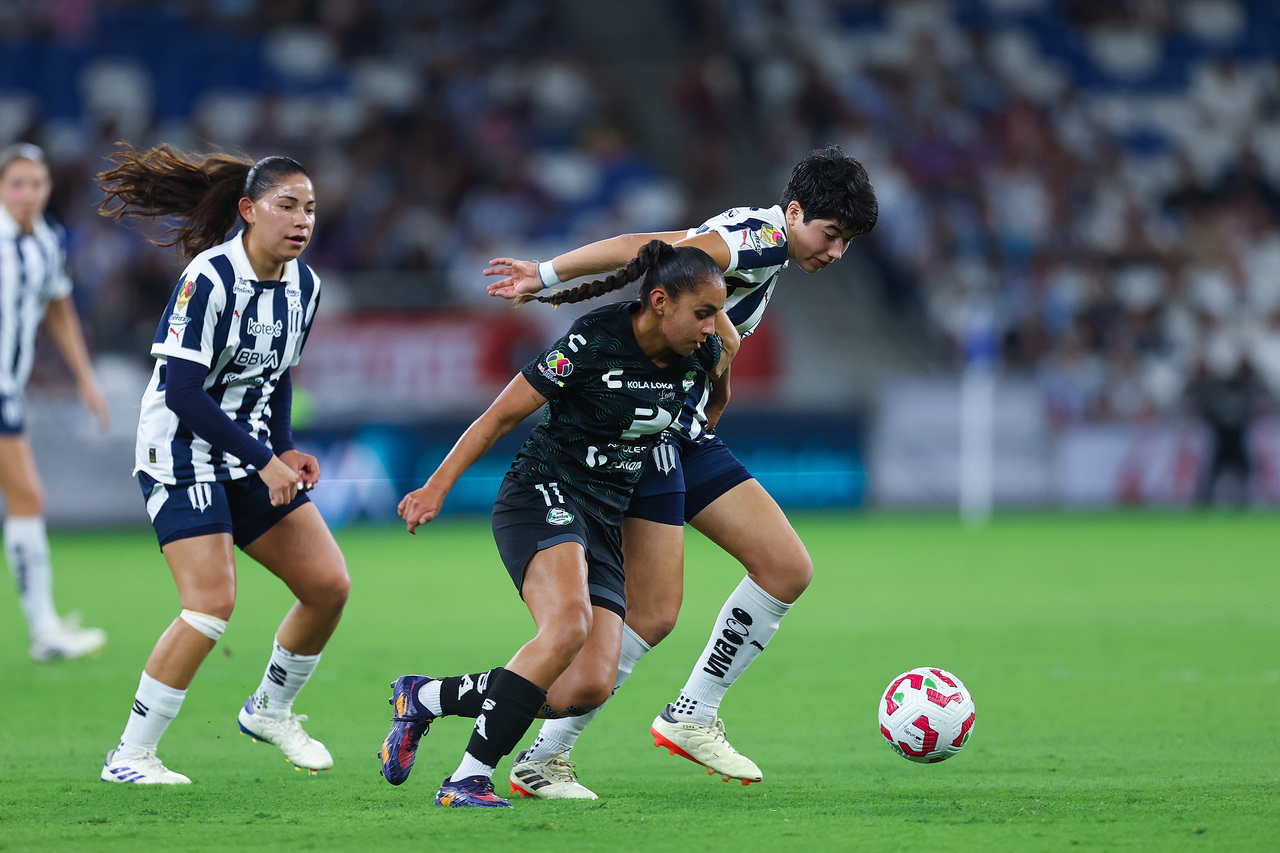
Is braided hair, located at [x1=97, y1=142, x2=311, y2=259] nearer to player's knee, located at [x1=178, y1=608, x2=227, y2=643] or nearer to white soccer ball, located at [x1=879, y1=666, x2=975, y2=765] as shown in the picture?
player's knee, located at [x1=178, y1=608, x2=227, y2=643]

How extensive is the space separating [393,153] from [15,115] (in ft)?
16.4

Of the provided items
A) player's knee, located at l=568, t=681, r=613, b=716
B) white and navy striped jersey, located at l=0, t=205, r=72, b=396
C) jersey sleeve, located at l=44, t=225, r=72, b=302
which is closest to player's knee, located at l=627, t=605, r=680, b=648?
player's knee, located at l=568, t=681, r=613, b=716

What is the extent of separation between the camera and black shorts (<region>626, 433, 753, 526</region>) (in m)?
5.50

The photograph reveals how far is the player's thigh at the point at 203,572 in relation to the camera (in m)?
5.29

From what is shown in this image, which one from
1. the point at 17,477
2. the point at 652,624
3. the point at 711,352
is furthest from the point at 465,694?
the point at 17,477

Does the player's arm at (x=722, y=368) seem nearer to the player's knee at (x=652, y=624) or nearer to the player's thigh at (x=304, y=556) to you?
the player's knee at (x=652, y=624)

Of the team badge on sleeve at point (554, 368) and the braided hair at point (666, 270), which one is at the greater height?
the braided hair at point (666, 270)

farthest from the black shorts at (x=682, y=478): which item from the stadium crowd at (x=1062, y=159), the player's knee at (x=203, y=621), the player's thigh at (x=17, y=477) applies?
the stadium crowd at (x=1062, y=159)

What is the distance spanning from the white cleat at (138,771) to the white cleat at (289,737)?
477 mm

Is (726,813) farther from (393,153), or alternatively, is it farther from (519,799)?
(393,153)

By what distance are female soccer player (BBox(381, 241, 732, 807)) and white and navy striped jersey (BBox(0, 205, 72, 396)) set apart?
451cm

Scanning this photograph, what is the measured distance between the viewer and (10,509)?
328 inches

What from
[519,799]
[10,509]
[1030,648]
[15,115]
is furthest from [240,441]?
[15,115]

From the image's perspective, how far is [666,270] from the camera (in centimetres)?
488
